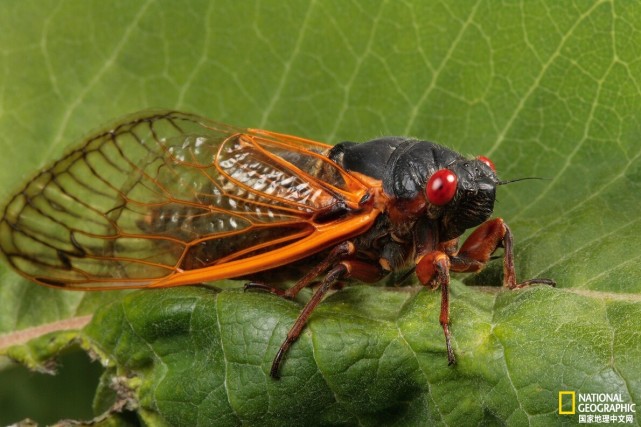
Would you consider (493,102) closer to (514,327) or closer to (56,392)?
(514,327)

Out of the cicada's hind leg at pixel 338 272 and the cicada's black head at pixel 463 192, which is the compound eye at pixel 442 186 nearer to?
the cicada's black head at pixel 463 192

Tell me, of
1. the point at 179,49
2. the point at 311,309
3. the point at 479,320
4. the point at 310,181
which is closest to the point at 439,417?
the point at 479,320

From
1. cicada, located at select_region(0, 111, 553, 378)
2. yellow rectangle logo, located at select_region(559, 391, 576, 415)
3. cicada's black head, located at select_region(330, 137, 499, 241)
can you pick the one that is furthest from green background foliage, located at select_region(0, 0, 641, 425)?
cicada's black head, located at select_region(330, 137, 499, 241)

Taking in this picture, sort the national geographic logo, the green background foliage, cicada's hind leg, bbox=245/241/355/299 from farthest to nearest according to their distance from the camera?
cicada's hind leg, bbox=245/241/355/299
the green background foliage
the national geographic logo

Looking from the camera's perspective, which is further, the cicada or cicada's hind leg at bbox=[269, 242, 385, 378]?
the cicada

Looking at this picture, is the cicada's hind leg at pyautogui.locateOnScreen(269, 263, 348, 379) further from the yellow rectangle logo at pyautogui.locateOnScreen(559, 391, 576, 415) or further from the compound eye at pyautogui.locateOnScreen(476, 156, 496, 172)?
the yellow rectangle logo at pyautogui.locateOnScreen(559, 391, 576, 415)

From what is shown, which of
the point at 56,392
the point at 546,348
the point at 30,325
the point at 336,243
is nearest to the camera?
the point at 546,348

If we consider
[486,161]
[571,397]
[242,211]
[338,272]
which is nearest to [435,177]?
[486,161]
